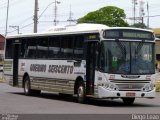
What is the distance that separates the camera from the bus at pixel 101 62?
22.3 metres

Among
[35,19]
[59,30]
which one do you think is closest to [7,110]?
[59,30]

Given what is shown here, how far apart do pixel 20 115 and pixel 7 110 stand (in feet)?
7.28

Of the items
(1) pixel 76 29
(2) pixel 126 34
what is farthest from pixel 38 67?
(2) pixel 126 34

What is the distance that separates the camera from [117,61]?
22.4 m

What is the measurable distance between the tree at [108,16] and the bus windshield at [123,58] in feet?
299

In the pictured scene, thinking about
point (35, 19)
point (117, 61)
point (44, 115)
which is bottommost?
point (44, 115)

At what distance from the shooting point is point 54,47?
26531 mm

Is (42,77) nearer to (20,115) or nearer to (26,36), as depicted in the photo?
(26,36)

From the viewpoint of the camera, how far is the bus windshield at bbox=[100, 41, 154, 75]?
73.4ft

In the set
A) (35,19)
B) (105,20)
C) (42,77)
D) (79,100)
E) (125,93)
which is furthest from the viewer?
(105,20)

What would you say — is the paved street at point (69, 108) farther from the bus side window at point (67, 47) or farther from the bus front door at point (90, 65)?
the bus side window at point (67, 47)

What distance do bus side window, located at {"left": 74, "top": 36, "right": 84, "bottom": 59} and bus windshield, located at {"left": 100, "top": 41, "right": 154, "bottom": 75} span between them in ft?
5.50

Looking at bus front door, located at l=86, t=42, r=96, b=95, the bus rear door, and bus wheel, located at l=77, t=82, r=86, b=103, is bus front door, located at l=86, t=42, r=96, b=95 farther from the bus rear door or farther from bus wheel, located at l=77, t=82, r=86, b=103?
bus wheel, located at l=77, t=82, r=86, b=103

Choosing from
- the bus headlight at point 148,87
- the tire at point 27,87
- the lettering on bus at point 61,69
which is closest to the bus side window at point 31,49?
the tire at point 27,87
